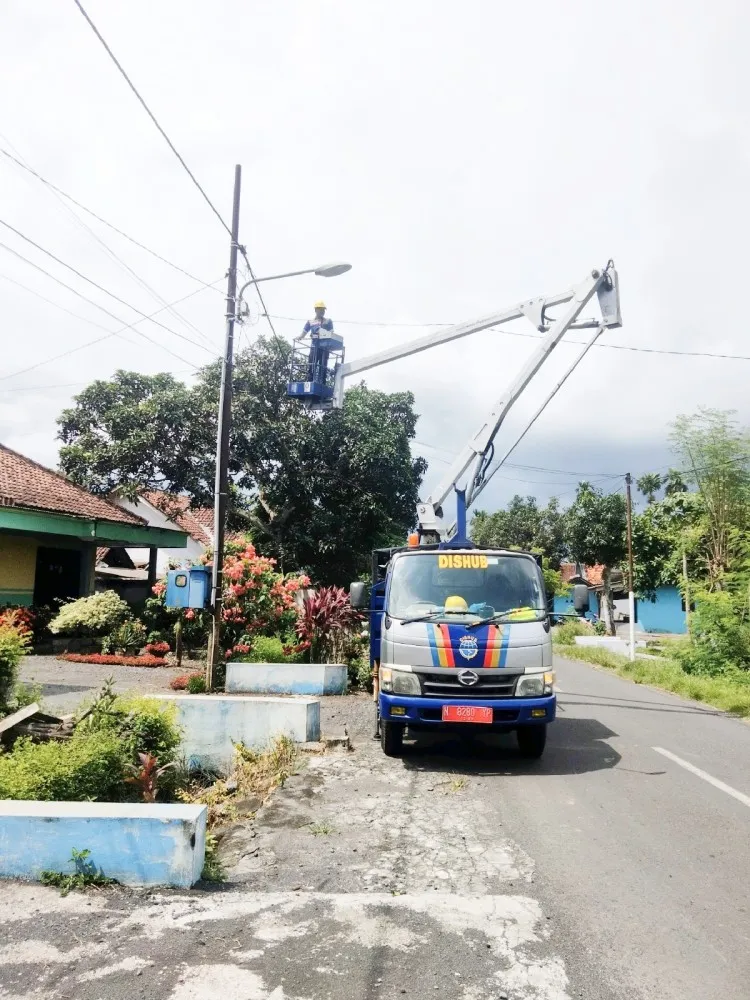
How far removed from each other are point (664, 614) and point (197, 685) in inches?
1645

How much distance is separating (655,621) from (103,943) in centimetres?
4955

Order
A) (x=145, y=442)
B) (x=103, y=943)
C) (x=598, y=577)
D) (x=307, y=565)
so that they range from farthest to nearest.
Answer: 1. (x=598, y=577)
2. (x=307, y=565)
3. (x=145, y=442)
4. (x=103, y=943)

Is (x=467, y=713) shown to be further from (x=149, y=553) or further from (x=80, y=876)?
(x=149, y=553)

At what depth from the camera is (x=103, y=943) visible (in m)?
3.79

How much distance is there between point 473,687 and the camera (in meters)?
8.02

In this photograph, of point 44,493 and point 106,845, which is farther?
point 44,493

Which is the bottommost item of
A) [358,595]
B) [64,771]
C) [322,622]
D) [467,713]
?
[64,771]

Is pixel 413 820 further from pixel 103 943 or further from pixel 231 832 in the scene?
pixel 103 943

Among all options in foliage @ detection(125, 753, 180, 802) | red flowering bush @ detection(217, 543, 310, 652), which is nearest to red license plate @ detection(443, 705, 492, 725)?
foliage @ detection(125, 753, 180, 802)

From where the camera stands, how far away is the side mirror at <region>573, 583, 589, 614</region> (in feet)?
30.2

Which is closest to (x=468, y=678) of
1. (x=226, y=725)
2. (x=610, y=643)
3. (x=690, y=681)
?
(x=226, y=725)

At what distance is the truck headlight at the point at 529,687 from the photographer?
806 cm

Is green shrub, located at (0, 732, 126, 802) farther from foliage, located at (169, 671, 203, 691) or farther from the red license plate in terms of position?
foliage, located at (169, 671, 203, 691)

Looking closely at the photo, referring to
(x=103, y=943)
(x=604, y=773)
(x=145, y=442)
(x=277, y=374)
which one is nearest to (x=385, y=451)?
(x=277, y=374)
